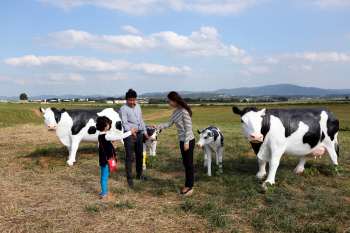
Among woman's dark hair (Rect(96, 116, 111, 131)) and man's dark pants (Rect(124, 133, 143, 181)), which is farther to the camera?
man's dark pants (Rect(124, 133, 143, 181))

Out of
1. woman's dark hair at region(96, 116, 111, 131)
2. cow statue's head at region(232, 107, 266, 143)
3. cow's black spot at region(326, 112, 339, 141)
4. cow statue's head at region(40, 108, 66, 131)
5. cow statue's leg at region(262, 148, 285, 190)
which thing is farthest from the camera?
cow statue's head at region(40, 108, 66, 131)

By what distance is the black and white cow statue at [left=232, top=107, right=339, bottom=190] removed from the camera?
5.57 metres

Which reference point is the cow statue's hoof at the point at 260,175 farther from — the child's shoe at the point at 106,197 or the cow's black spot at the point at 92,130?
the cow's black spot at the point at 92,130

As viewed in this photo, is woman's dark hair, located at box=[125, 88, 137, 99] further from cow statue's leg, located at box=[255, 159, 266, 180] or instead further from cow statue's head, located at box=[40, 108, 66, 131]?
cow statue's leg, located at box=[255, 159, 266, 180]

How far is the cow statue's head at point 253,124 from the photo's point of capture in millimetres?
5250

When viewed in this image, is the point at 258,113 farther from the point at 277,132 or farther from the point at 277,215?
the point at 277,215

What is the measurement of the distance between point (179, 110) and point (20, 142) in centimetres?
1038

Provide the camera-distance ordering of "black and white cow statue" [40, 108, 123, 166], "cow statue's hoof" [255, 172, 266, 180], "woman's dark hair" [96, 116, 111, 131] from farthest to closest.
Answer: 1. "black and white cow statue" [40, 108, 123, 166]
2. "cow statue's hoof" [255, 172, 266, 180]
3. "woman's dark hair" [96, 116, 111, 131]

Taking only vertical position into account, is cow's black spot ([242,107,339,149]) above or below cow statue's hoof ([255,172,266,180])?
above

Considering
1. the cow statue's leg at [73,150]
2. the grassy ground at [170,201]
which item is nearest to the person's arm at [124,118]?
the grassy ground at [170,201]


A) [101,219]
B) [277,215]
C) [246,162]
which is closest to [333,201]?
[277,215]

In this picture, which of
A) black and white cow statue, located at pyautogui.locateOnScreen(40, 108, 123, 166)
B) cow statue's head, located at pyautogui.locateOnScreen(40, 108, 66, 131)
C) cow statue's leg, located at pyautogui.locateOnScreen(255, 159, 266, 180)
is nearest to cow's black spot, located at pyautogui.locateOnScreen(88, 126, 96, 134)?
black and white cow statue, located at pyautogui.locateOnScreen(40, 108, 123, 166)

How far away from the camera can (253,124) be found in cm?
539

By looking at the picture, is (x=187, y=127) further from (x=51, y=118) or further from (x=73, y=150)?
(x=51, y=118)
